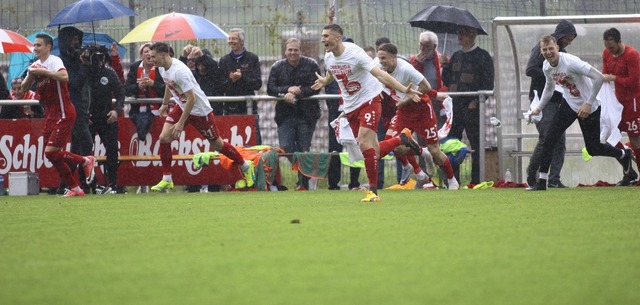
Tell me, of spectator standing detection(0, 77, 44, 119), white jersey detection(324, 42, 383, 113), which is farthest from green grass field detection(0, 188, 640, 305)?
spectator standing detection(0, 77, 44, 119)

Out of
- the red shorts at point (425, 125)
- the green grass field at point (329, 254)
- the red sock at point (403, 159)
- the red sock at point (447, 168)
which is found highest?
the red shorts at point (425, 125)

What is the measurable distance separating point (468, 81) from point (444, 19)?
3.14 ft

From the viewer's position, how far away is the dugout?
17797 mm

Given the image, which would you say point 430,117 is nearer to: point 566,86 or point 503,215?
point 566,86

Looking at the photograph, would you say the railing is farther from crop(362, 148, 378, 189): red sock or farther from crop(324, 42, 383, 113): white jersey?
crop(362, 148, 378, 189): red sock

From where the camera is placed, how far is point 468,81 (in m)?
17.9

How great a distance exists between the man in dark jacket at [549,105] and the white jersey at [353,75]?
2.67 meters

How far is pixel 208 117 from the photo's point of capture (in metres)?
16.0

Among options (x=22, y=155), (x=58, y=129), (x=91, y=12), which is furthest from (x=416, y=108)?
(x=22, y=155)

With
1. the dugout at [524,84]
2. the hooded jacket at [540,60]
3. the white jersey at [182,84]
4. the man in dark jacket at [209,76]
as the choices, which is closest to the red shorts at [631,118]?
the hooded jacket at [540,60]

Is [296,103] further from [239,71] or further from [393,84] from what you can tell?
[393,84]

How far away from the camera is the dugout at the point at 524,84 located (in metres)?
17.8

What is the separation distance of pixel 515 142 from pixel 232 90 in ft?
13.7

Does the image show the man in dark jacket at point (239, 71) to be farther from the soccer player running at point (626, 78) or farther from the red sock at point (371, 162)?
the soccer player running at point (626, 78)
